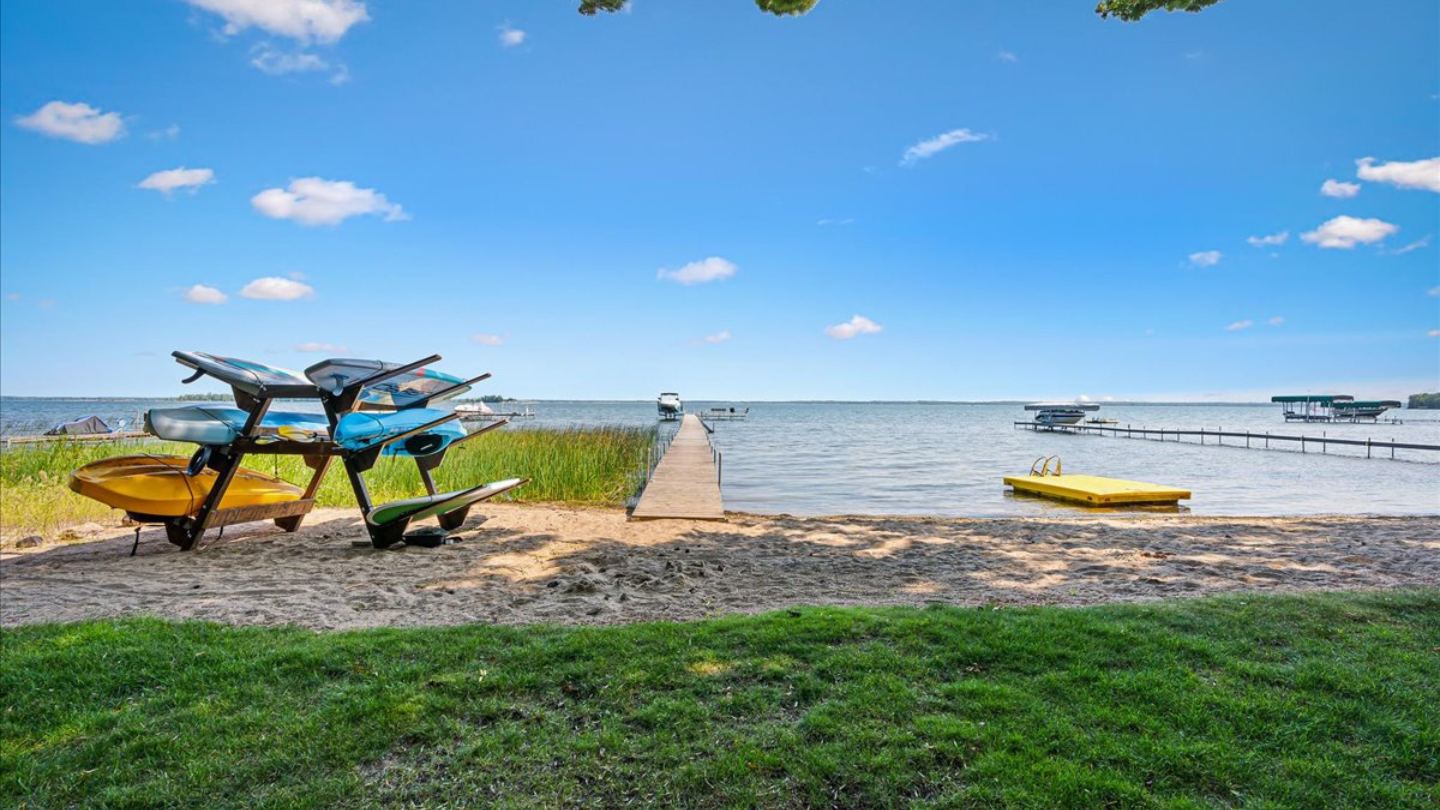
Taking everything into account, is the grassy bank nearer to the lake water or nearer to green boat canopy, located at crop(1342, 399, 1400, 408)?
the lake water

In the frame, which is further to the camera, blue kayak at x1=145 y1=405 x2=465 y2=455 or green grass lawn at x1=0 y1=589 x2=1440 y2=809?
blue kayak at x1=145 y1=405 x2=465 y2=455

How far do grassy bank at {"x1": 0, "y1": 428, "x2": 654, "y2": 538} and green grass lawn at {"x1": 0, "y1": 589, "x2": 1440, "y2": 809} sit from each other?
6.65 metres

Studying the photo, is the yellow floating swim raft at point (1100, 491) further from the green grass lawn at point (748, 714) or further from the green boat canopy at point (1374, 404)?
the green boat canopy at point (1374, 404)

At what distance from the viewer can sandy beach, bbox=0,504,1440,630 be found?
5.32m

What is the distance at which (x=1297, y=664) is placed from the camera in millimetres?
3705

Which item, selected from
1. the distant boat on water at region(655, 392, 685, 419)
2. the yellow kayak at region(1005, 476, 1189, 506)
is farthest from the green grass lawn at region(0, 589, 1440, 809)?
the distant boat on water at region(655, 392, 685, 419)

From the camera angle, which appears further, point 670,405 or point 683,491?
point 670,405

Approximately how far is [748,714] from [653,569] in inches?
132

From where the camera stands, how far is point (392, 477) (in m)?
12.3

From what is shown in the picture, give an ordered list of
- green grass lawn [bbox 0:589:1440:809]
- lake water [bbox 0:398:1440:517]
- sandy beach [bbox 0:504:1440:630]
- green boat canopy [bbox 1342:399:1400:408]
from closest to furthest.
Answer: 1. green grass lawn [bbox 0:589:1440:809]
2. sandy beach [bbox 0:504:1440:630]
3. lake water [bbox 0:398:1440:517]
4. green boat canopy [bbox 1342:399:1400:408]

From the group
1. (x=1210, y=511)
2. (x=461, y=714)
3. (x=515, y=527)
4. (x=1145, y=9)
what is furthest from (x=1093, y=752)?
(x=1210, y=511)

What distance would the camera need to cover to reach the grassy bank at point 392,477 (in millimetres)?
9492

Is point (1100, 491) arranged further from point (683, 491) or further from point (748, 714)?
point (748, 714)

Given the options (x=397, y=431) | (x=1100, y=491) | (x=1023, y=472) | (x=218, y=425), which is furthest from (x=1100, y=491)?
(x=218, y=425)
